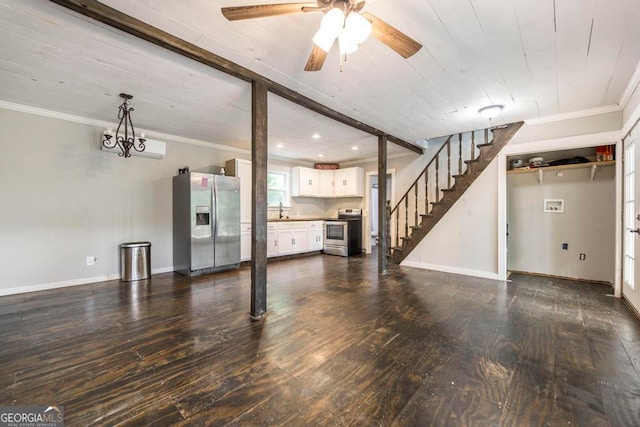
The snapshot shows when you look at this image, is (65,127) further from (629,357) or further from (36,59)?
(629,357)

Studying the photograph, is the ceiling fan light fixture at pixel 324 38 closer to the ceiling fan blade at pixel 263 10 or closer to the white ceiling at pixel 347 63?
the ceiling fan blade at pixel 263 10

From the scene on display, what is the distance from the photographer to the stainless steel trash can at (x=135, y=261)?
13.8 feet

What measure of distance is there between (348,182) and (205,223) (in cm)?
382

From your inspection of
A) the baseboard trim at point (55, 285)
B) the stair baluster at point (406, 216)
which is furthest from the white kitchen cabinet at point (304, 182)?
the baseboard trim at point (55, 285)

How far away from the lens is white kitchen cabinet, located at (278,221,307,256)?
20.2ft

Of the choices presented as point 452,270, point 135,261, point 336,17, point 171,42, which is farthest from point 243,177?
point 452,270

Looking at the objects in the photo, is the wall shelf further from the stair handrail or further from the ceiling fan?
the ceiling fan

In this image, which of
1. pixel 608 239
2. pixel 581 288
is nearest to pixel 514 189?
pixel 608 239

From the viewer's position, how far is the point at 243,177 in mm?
5492

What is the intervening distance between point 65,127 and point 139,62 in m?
2.39

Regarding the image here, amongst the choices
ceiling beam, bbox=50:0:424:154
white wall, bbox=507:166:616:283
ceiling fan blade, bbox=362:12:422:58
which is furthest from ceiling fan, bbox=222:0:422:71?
white wall, bbox=507:166:616:283

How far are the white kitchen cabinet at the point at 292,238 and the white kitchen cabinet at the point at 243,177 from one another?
0.89 m

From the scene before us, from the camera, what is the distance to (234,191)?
Result: 16.8 feet

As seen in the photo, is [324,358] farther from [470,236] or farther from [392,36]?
[470,236]
